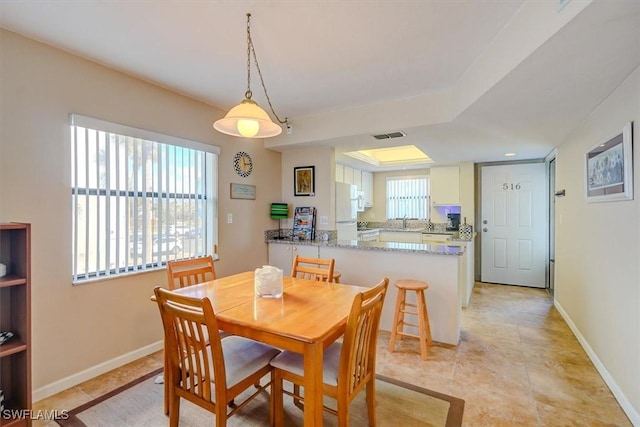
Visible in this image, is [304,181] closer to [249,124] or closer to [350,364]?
[249,124]

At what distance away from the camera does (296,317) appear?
1562mm

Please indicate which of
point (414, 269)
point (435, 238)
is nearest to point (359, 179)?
point (435, 238)

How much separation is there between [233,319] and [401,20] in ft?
6.49

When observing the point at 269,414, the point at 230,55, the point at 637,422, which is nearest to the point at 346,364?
the point at 269,414

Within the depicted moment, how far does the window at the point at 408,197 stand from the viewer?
606 cm

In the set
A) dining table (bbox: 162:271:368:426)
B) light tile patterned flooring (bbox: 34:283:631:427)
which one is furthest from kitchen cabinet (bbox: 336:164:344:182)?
dining table (bbox: 162:271:368:426)

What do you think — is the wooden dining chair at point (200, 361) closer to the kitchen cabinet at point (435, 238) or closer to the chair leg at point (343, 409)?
the chair leg at point (343, 409)

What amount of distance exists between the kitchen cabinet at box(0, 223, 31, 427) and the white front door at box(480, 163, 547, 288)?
5.76 meters

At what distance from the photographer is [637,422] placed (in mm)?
1729

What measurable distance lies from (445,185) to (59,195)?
17.2ft

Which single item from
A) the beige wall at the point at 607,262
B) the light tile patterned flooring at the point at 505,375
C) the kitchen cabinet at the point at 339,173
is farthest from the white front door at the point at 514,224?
the kitchen cabinet at the point at 339,173

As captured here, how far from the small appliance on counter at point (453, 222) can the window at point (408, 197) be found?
57cm

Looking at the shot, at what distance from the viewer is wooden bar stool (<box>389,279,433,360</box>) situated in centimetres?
259

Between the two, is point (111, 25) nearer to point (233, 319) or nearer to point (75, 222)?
point (75, 222)
